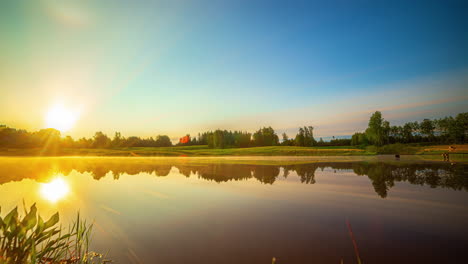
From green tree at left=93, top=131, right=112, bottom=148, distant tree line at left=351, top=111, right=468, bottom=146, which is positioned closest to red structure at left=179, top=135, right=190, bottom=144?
green tree at left=93, top=131, right=112, bottom=148

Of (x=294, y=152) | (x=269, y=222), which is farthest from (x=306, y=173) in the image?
(x=294, y=152)

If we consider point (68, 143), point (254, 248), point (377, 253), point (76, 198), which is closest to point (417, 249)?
point (377, 253)

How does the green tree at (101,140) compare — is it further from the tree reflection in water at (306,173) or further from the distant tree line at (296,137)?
the tree reflection in water at (306,173)

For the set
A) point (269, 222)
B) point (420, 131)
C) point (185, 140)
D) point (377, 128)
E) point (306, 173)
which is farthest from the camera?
point (185, 140)

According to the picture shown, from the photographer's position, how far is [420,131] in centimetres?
8981

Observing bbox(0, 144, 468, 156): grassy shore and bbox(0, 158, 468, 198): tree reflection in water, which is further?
bbox(0, 144, 468, 156): grassy shore

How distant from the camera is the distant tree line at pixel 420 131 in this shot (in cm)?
6731

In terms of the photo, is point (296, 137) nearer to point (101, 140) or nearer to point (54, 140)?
point (101, 140)

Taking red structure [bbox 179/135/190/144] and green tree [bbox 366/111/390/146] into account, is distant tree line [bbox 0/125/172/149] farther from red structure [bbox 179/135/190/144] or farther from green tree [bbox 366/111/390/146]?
green tree [bbox 366/111/390/146]

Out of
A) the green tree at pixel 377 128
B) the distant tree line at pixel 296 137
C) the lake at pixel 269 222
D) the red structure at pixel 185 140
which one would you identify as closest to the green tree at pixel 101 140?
the distant tree line at pixel 296 137

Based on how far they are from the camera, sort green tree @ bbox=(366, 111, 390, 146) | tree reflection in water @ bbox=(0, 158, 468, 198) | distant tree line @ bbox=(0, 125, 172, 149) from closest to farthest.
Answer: tree reflection in water @ bbox=(0, 158, 468, 198) → distant tree line @ bbox=(0, 125, 172, 149) → green tree @ bbox=(366, 111, 390, 146)

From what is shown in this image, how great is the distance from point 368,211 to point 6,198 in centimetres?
1424

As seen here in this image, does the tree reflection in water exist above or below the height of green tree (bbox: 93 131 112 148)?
below

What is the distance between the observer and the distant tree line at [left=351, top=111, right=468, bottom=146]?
2650 inches
